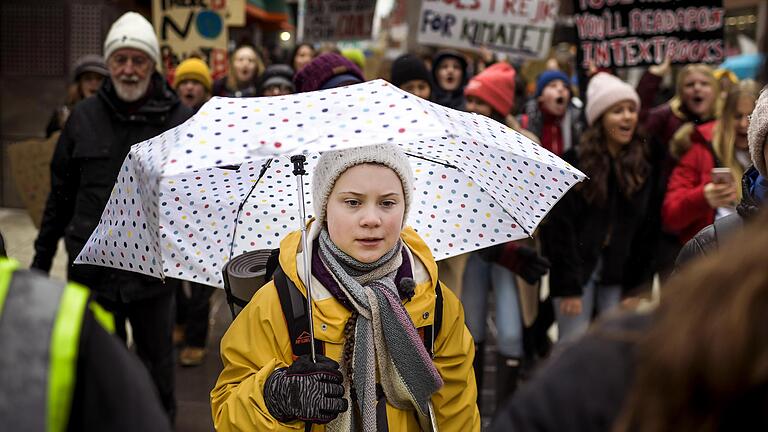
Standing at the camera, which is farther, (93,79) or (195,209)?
(93,79)

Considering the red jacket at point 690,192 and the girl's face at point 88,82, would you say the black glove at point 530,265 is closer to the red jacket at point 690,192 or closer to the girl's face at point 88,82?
the red jacket at point 690,192

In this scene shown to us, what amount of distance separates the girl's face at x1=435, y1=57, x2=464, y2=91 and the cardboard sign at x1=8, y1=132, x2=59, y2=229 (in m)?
2.89

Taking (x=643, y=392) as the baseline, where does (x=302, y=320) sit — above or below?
below

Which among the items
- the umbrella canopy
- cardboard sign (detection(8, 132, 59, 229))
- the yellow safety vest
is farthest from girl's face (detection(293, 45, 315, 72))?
the yellow safety vest

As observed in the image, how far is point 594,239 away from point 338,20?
27.6 ft

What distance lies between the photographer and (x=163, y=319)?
17.5 ft

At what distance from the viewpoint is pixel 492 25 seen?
34.5 ft

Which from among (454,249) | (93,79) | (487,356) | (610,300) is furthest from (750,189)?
(93,79)

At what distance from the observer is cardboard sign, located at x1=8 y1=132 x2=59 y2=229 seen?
7.10 metres

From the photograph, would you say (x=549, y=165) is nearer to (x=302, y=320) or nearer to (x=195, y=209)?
(x=302, y=320)

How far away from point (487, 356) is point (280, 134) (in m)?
5.30

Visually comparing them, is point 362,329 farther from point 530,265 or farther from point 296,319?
point 530,265

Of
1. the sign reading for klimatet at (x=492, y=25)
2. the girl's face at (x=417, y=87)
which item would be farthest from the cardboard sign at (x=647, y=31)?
the girl's face at (x=417, y=87)

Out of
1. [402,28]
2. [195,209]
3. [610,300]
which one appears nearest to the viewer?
[195,209]
